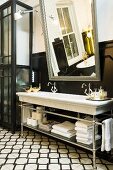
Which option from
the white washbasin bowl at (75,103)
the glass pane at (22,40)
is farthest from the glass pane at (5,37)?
the white washbasin bowl at (75,103)

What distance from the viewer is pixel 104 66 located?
2.38 m

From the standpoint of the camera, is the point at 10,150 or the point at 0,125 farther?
the point at 0,125

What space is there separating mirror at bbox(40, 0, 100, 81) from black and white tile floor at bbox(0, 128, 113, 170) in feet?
3.32

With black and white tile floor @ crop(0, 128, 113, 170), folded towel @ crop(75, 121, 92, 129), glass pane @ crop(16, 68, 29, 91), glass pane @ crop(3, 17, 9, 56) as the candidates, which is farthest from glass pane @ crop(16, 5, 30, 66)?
folded towel @ crop(75, 121, 92, 129)

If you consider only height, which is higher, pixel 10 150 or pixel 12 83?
pixel 12 83

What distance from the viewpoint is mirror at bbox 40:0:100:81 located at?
8.00 feet

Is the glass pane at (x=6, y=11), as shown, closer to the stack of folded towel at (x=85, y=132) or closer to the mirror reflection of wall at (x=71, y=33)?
the mirror reflection of wall at (x=71, y=33)

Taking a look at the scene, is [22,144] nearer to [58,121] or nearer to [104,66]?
[58,121]

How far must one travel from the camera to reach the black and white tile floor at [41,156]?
2156 mm

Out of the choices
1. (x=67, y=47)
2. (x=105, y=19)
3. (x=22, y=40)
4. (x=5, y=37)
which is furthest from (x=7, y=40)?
(x=105, y=19)

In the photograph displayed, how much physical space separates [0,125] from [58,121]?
1354mm

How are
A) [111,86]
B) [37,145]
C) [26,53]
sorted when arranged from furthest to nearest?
[26,53] < [37,145] < [111,86]

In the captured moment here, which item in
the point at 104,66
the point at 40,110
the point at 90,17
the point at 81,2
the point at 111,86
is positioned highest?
the point at 81,2

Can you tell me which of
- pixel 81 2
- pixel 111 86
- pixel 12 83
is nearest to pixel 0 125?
pixel 12 83
